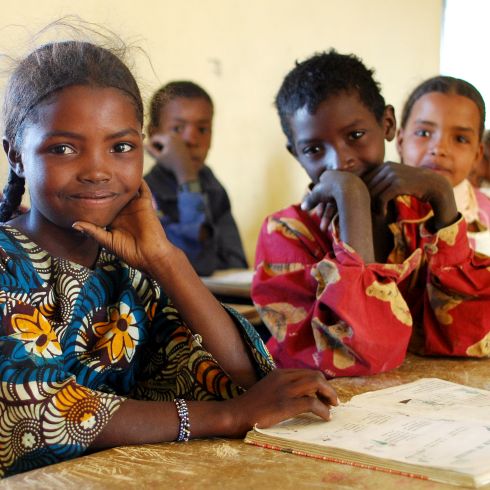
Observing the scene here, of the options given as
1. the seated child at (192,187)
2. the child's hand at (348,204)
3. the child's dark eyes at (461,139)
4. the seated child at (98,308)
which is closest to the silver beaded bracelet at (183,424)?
the seated child at (98,308)

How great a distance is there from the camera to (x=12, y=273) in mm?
1188

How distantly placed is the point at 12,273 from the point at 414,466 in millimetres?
643

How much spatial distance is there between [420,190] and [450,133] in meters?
0.65

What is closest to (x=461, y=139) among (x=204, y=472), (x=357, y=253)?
(x=357, y=253)

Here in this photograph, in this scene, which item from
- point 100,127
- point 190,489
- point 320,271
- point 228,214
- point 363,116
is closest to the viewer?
point 190,489

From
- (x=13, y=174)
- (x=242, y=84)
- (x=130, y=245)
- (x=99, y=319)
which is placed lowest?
(x=99, y=319)

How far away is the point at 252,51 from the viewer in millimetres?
3725

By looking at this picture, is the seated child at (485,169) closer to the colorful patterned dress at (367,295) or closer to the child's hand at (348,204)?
the colorful patterned dress at (367,295)

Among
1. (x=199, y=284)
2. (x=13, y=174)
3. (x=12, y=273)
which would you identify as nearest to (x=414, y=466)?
(x=199, y=284)

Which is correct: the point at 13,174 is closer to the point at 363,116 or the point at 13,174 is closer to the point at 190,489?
the point at 190,489

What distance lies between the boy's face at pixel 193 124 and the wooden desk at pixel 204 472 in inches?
98.4

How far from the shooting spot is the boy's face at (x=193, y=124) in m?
3.47

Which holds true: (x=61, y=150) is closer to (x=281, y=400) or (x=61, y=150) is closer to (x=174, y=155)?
(x=281, y=400)

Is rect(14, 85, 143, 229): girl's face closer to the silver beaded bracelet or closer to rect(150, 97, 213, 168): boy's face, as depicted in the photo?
the silver beaded bracelet
